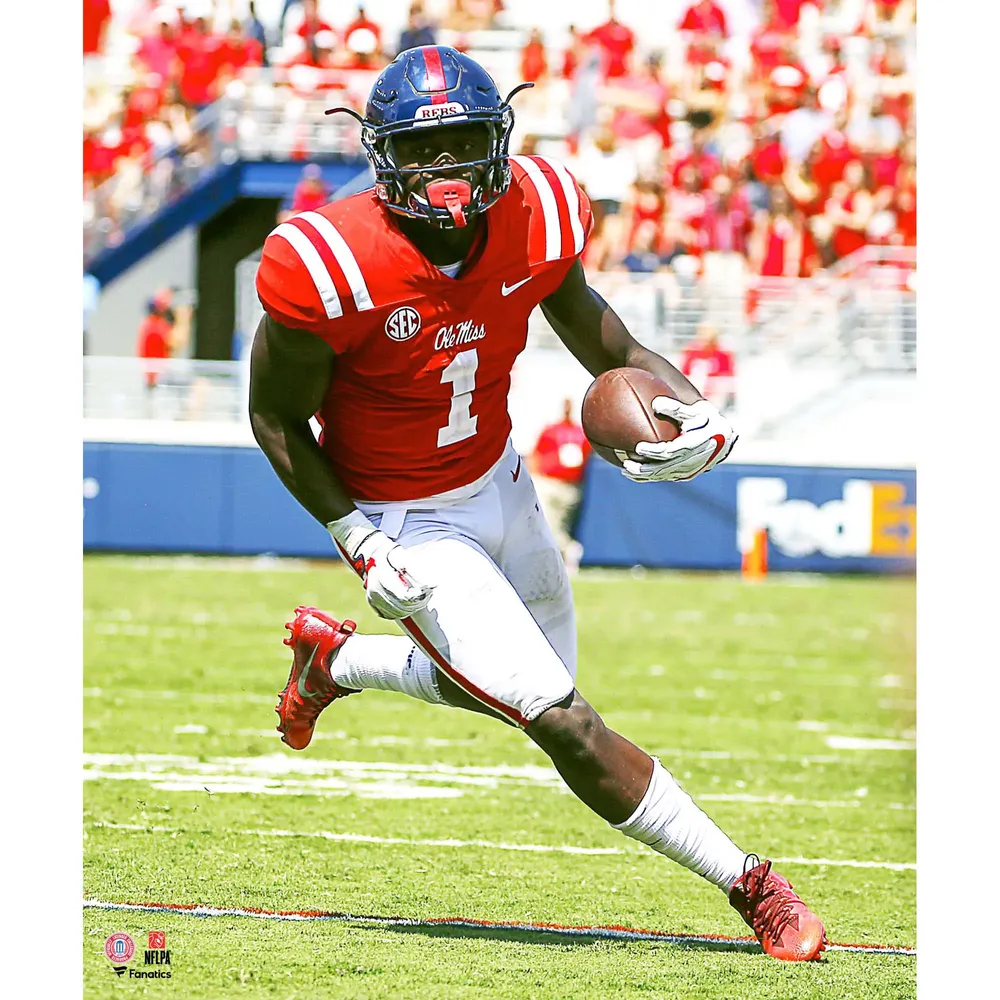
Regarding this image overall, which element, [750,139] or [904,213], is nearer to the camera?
[904,213]

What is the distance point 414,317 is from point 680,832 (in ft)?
3.61

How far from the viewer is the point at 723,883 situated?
329 centimetres

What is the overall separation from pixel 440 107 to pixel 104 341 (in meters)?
9.30

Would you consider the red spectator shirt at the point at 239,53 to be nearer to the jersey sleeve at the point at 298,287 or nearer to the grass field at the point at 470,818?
the grass field at the point at 470,818

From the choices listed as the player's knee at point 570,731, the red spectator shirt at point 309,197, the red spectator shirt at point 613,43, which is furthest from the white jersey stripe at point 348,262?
the red spectator shirt at point 613,43

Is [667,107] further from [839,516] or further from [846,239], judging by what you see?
[839,516]

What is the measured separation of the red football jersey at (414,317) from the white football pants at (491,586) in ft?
0.22

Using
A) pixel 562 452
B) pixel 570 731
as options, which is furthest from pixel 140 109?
pixel 570 731

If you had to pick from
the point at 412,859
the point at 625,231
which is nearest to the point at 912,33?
the point at 625,231

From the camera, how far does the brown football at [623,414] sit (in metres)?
3.21

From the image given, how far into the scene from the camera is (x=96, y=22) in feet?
41.1
